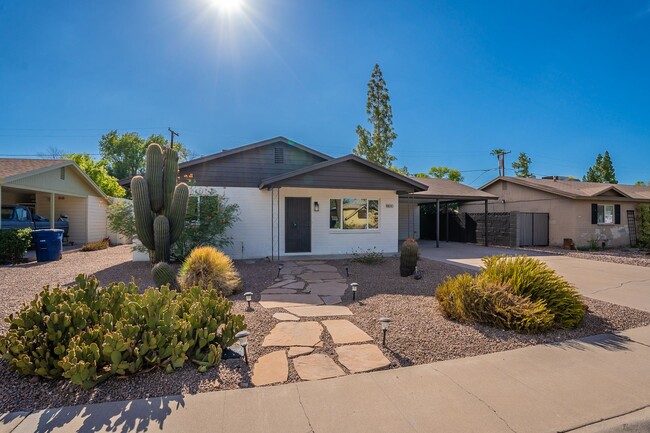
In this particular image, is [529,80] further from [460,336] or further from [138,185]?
[138,185]

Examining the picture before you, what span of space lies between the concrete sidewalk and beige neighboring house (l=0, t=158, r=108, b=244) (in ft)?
49.5

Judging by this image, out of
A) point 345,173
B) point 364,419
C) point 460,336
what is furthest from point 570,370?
point 345,173

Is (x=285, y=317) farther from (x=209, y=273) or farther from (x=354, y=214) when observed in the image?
(x=354, y=214)

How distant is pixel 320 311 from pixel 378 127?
22.1 metres

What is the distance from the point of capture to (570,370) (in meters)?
3.26

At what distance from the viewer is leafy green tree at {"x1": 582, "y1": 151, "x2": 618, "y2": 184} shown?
34094 mm

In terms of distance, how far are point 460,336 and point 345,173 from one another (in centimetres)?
739

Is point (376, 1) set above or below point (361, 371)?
above

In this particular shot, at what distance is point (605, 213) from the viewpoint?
16.8 metres

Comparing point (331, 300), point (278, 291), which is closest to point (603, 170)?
point (331, 300)

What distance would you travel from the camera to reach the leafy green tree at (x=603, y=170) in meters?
34.1

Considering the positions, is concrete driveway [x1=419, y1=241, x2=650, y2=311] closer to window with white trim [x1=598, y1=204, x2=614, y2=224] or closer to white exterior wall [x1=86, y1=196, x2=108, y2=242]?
window with white trim [x1=598, y1=204, x2=614, y2=224]

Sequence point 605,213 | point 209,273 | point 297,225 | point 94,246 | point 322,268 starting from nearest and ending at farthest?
point 209,273 → point 322,268 → point 297,225 → point 94,246 → point 605,213

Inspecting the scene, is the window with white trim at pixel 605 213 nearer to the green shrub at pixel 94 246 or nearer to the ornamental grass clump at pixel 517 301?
the ornamental grass clump at pixel 517 301
